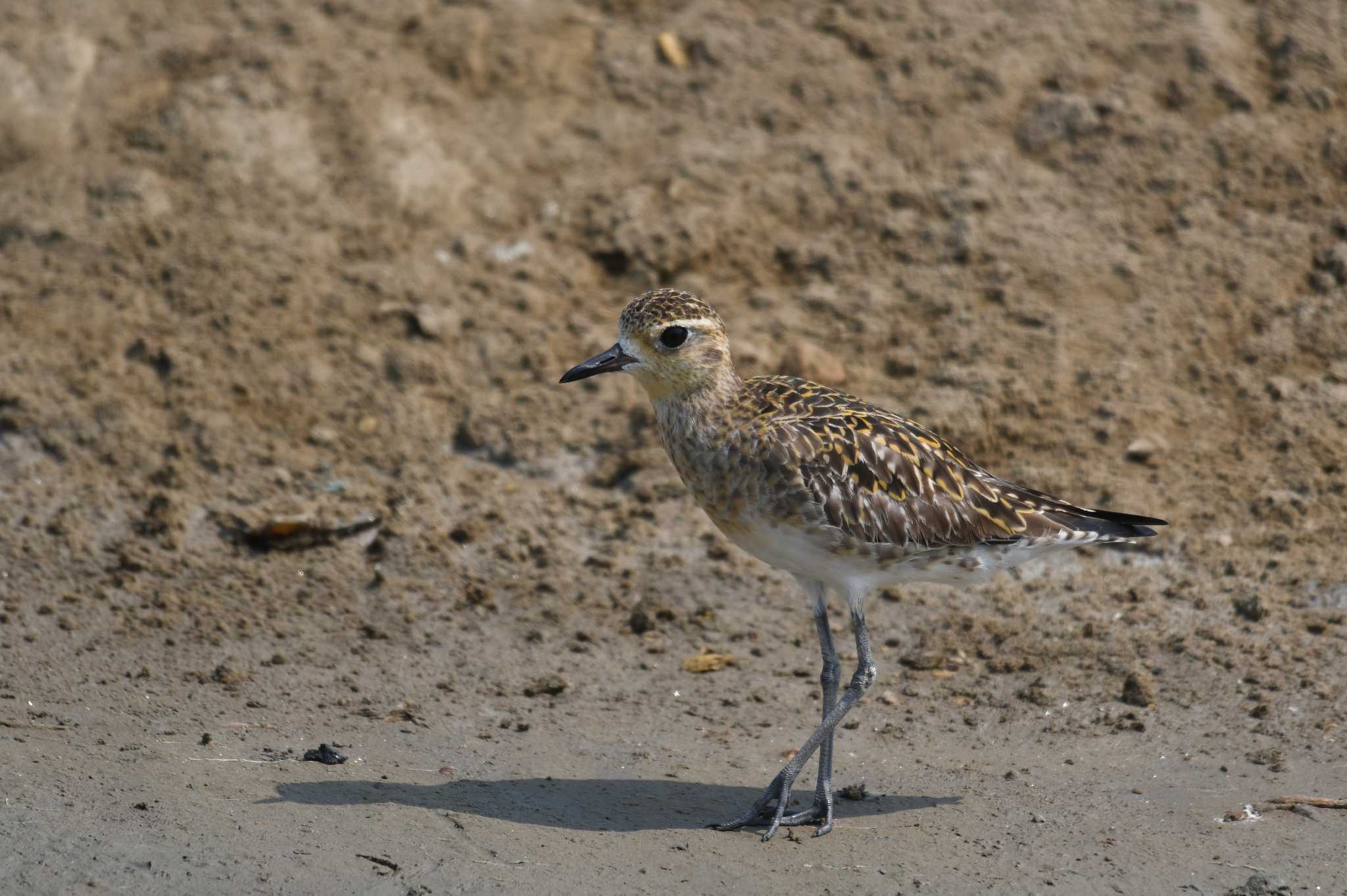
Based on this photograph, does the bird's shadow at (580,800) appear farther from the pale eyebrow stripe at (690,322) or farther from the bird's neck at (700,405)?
the pale eyebrow stripe at (690,322)

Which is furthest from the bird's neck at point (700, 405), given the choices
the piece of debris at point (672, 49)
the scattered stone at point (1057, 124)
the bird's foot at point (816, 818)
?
Result: the piece of debris at point (672, 49)

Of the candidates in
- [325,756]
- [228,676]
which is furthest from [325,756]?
[228,676]

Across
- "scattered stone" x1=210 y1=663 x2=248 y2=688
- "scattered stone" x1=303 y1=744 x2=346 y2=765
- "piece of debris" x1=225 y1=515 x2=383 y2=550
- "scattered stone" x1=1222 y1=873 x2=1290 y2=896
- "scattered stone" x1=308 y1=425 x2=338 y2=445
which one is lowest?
"scattered stone" x1=210 y1=663 x2=248 y2=688

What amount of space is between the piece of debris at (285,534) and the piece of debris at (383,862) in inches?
127

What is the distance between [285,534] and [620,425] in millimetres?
2140

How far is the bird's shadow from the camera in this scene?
6.38 metres

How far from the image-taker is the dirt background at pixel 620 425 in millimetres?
6449

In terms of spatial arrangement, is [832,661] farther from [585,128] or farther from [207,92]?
[207,92]

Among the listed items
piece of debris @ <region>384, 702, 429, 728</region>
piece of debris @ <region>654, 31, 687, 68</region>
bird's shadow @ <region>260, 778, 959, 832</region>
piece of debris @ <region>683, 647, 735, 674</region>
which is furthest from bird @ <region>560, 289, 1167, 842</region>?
piece of debris @ <region>654, 31, 687, 68</region>

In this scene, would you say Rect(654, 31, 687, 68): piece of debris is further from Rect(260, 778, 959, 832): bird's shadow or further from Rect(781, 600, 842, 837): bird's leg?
Rect(260, 778, 959, 832): bird's shadow

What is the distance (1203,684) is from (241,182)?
6.95m

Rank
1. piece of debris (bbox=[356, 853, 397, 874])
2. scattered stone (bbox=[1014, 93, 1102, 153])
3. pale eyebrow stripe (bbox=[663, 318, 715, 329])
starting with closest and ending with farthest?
piece of debris (bbox=[356, 853, 397, 874]), pale eyebrow stripe (bbox=[663, 318, 715, 329]), scattered stone (bbox=[1014, 93, 1102, 153])

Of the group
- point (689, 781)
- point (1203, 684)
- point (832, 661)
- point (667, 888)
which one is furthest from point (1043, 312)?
point (667, 888)

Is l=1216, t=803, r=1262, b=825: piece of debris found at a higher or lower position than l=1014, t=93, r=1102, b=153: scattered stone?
lower
